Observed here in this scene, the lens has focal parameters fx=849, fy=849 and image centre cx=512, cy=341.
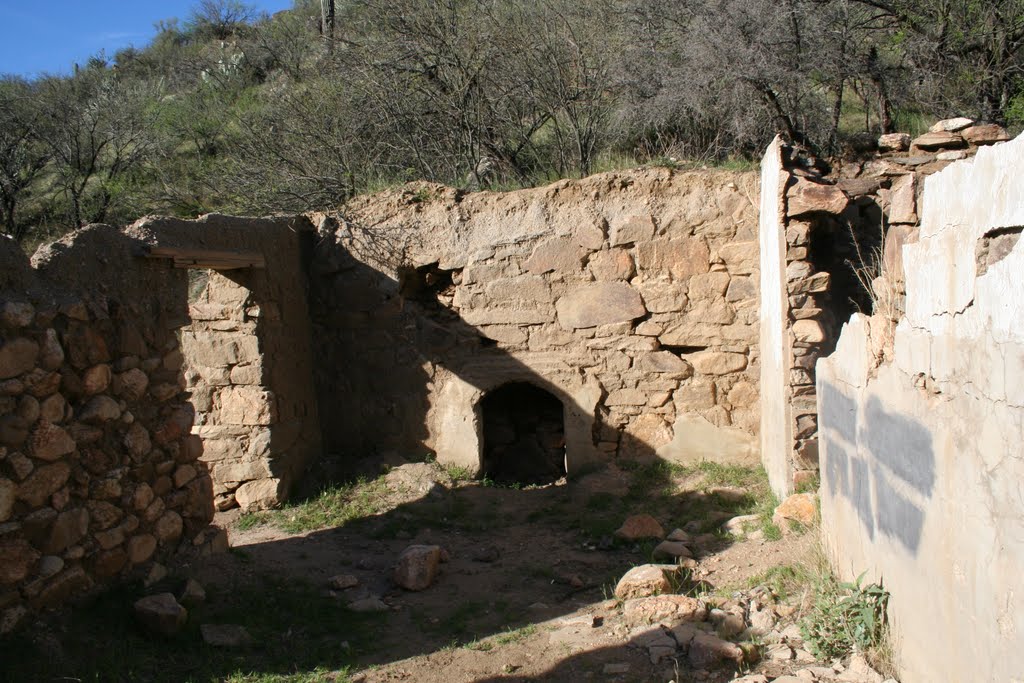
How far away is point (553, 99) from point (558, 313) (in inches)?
152

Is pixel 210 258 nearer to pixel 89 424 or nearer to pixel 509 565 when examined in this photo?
pixel 89 424

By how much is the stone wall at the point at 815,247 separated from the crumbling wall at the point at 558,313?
449mm

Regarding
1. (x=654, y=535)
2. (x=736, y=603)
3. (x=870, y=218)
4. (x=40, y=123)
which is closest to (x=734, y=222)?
(x=870, y=218)

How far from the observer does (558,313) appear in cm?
743

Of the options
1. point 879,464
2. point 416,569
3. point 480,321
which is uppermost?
point 480,321

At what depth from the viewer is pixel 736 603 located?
15.2 feet

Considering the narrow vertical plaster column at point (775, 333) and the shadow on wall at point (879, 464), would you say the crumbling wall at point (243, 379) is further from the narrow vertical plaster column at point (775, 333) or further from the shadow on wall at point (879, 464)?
the shadow on wall at point (879, 464)

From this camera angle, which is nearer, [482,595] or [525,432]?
[482,595]

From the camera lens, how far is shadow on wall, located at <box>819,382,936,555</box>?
10.4 feet

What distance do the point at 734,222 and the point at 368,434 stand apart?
378 centimetres

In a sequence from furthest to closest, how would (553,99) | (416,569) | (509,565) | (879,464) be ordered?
1. (553,99)
2. (509,565)
3. (416,569)
4. (879,464)

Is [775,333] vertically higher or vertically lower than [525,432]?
higher

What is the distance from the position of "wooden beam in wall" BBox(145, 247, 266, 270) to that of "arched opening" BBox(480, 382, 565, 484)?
3.23 m

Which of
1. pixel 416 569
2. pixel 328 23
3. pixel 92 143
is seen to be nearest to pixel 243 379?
pixel 416 569
